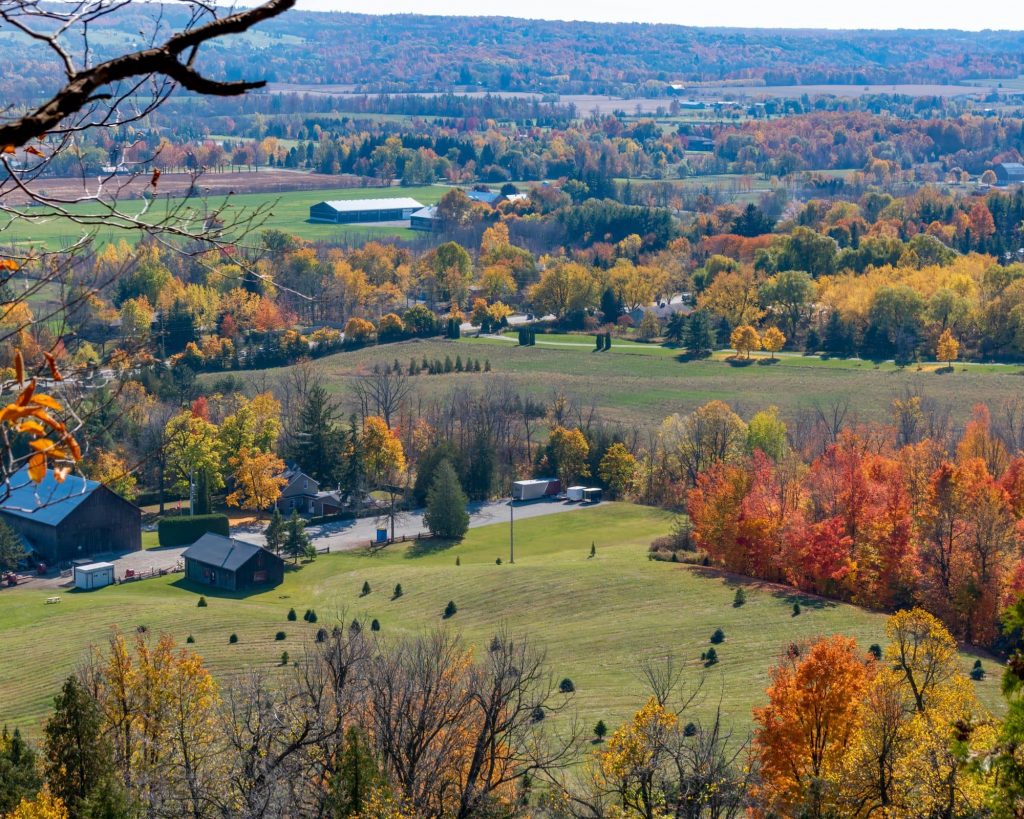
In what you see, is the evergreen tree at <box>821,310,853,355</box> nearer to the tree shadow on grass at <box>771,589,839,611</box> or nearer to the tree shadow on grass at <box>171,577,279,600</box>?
the tree shadow on grass at <box>771,589,839,611</box>

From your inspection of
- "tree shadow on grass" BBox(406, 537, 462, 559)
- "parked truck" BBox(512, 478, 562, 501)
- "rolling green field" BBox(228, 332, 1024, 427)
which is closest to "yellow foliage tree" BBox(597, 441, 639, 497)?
"parked truck" BBox(512, 478, 562, 501)

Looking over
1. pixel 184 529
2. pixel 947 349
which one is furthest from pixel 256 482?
pixel 947 349

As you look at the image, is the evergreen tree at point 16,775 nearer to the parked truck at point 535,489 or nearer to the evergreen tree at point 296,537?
the evergreen tree at point 296,537

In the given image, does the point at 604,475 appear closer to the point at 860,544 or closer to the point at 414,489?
the point at 414,489

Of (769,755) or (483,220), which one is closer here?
(769,755)

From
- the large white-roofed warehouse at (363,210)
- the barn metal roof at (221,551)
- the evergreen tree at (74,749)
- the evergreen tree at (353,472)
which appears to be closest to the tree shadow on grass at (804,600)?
the barn metal roof at (221,551)

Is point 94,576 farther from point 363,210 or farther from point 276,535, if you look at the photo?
point 363,210

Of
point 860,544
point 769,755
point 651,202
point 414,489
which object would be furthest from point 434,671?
point 651,202
